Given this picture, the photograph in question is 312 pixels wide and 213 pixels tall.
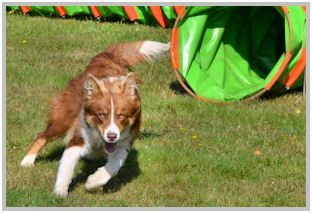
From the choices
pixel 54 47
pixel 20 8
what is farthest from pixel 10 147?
pixel 20 8

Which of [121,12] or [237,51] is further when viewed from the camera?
[121,12]

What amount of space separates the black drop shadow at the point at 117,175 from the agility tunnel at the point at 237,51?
240 cm

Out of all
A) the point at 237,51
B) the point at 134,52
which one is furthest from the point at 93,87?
the point at 237,51

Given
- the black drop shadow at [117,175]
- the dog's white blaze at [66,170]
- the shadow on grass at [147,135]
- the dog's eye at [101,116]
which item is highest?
the dog's eye at [101,116]

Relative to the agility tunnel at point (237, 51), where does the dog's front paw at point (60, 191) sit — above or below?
above

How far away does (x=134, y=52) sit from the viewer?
25.2 ft

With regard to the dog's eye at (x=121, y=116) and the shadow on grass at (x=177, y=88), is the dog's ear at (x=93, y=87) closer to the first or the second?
the dog's eye at (x=121, y=116)

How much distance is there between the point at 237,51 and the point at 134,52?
3.54m

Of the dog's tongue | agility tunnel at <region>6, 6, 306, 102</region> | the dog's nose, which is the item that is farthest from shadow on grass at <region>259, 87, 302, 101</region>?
the dog's nose

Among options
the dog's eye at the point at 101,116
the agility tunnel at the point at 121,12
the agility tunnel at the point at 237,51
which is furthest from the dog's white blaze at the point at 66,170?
the agility tunnel at the point at 121,12

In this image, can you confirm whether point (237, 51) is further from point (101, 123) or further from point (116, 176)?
point (101, 123)

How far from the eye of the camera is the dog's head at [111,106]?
20.9 feet

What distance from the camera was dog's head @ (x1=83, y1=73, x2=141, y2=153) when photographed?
251 inches

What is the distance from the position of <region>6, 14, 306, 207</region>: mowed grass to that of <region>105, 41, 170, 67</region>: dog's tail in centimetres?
92
